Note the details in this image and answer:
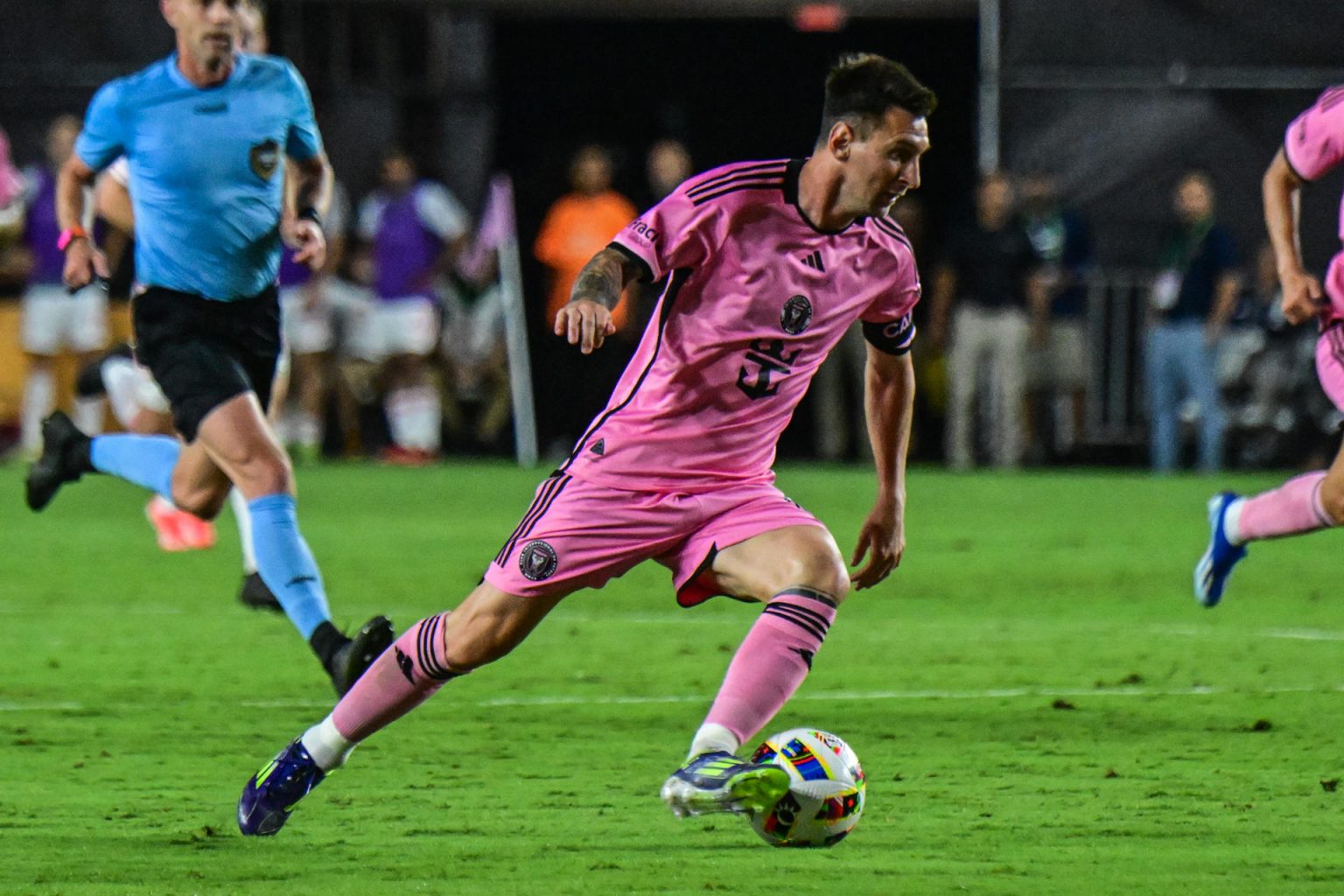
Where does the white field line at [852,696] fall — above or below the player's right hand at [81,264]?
below

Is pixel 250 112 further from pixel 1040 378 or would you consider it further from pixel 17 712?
pixel 1040 378

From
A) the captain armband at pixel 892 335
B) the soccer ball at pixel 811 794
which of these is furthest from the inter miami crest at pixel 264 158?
the soccer ball at pixel 811 794

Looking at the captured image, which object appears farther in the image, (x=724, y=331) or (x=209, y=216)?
(x=209, y=216)

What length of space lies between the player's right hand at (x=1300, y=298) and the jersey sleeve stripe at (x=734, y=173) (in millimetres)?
2421

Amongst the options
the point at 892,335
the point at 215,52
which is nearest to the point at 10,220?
the point at 215,52

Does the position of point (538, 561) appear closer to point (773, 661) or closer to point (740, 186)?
point (773, 661)

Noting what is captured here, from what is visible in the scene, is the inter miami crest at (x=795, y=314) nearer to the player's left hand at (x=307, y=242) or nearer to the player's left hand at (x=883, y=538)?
the player's left hand at (x=883, y=538)

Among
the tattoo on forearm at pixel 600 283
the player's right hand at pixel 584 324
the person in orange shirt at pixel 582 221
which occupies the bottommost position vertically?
the person in orange shirt at pixel 582 221

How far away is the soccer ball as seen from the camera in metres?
4.78

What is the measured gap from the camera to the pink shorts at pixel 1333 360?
7582 millimetres

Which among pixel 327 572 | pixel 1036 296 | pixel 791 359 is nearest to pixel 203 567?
pixel 327 572

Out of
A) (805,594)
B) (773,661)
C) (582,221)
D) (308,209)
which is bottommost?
(582,221)

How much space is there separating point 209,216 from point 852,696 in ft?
8.65

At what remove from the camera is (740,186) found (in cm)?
523
